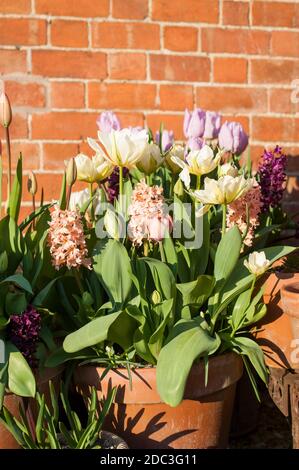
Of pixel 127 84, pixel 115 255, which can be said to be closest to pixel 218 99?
pixel 127 84

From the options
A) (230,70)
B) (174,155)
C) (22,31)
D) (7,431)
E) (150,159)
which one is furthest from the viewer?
(230,70)

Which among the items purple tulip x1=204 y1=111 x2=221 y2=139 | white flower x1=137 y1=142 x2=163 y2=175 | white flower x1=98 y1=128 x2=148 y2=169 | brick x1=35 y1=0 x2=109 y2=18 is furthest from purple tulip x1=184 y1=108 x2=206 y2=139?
brick x1=35 y1=0 x2=109 y2=18

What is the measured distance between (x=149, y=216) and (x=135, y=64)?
1067mm

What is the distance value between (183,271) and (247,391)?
51cm

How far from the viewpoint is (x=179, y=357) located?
4.15 feet

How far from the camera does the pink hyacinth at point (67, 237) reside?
1.28 m

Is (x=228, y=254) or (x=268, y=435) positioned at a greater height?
(x=228, y=254)

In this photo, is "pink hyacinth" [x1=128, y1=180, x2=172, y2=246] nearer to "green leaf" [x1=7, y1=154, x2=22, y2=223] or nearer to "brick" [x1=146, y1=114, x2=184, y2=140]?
"green leaf" [x1=7, y1=154, x2=22, y2=223]

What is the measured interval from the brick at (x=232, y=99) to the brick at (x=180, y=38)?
15 centimetres

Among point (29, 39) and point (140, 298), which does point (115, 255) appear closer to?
point (140, 298)

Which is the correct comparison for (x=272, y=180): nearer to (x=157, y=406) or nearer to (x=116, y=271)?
(x=116, y=271)

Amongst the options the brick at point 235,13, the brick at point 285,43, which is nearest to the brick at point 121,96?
the brick at point 235,13

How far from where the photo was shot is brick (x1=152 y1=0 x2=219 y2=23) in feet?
7.22

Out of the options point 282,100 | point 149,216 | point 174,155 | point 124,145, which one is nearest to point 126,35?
point 282,100
